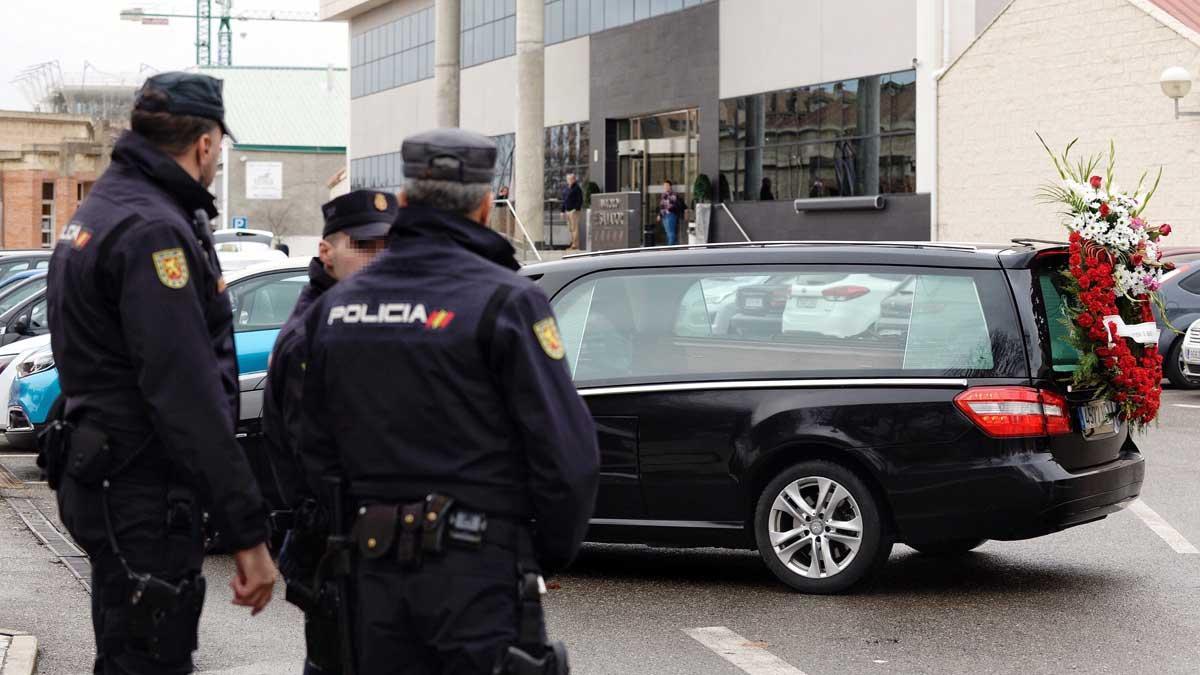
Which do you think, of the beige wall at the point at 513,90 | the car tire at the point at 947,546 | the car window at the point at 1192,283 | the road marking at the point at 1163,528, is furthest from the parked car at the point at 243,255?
the beige wall at the point at 513,90

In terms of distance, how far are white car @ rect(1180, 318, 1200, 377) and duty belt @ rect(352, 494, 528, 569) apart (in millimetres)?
16525

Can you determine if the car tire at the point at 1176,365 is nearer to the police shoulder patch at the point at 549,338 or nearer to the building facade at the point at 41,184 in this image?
the police shoulder patch at the point at 549,338

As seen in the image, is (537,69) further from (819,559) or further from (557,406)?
(557,406)

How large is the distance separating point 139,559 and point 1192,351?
1674 centimetres

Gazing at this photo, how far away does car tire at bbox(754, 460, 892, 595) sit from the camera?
7.95m

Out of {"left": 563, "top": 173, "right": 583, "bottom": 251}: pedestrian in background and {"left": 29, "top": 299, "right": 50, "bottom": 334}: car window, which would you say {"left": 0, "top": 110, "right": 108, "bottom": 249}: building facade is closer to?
{"left": 563, "top": 173, "right": 583, "bottom": 251}: pedestrian in background

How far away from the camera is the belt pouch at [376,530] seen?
3.55 meters

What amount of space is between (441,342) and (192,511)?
2.56ft

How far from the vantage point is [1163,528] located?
32.8 feet

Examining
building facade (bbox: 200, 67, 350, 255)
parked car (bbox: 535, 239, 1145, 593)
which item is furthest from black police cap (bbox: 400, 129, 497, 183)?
building facade (bbox: 200, 67, 350, 255)

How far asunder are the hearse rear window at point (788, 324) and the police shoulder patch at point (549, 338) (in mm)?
4566

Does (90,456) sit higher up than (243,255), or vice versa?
Answer: (243,255)

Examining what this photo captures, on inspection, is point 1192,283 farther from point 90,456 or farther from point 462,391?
point 90,456

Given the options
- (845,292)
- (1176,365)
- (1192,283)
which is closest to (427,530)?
(845,292)
